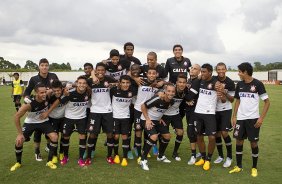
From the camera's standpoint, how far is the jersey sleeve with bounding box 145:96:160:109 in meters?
7.21

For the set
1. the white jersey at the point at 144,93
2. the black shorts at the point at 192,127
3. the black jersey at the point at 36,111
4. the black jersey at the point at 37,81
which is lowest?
the black shorts at the point at 192,127

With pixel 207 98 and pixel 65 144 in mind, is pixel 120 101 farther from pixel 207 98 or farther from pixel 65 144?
pixel 207 98

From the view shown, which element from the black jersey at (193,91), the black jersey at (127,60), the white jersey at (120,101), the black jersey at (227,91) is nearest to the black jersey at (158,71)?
the black jersey at (127,60)

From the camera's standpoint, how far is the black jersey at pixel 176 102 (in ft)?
24.6

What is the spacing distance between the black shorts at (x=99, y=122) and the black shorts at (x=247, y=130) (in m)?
3.00

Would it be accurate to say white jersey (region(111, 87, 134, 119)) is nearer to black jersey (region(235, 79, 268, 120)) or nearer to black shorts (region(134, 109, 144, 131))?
black shorts (region(134, 109, 144, 131))

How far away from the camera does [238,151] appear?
704cm

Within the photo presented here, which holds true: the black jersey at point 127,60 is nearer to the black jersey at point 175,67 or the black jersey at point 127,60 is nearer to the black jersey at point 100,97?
the black jersey at point 175,67

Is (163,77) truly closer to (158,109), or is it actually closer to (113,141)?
(158,109)

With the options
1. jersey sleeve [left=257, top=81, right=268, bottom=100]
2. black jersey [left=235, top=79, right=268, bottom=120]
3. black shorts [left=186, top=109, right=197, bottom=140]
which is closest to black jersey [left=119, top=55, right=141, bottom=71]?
black shorts [left=186, top=109, right=197, bottom=140]

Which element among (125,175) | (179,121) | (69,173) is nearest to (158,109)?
(179,121)

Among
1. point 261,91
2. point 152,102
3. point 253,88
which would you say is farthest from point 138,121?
point 261,91

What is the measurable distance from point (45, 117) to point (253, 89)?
16.1 feet

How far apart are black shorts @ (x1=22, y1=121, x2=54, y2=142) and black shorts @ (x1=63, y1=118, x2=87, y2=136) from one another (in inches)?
13.3
